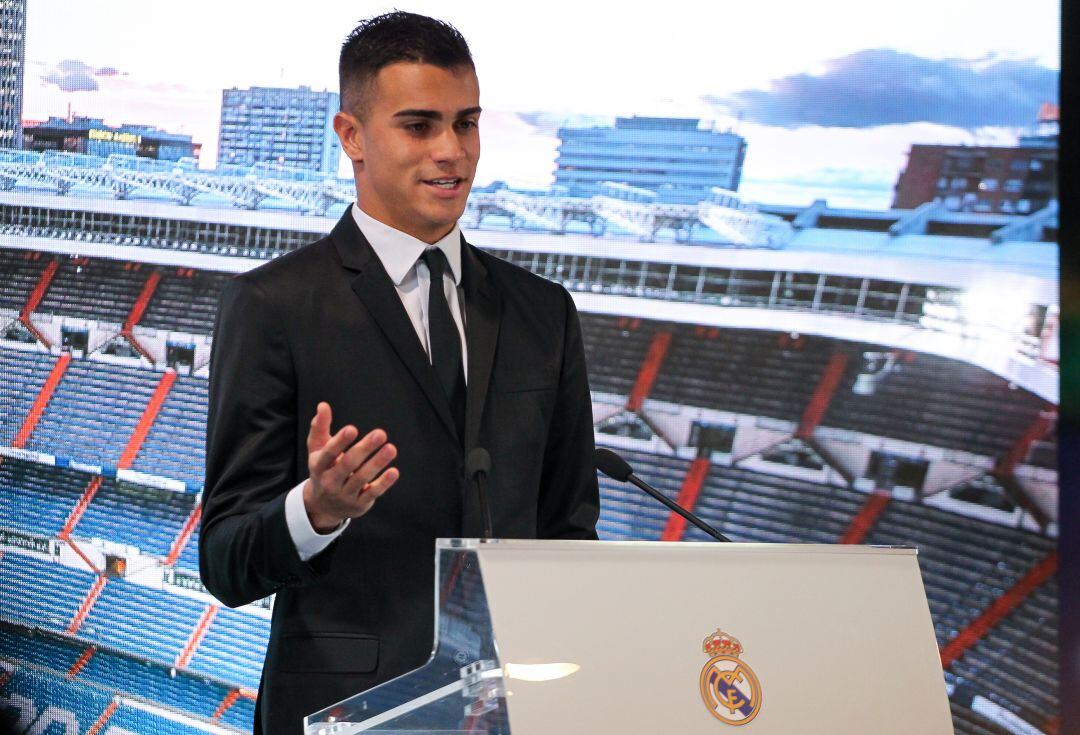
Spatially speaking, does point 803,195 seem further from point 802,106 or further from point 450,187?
point 450,187

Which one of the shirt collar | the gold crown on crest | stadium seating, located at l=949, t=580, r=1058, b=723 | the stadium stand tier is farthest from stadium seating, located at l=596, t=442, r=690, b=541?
the gold crown on crest

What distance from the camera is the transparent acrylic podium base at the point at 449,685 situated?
0.95m

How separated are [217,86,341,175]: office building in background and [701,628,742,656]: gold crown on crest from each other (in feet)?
9.03

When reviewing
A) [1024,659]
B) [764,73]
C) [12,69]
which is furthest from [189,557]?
[1024,659]

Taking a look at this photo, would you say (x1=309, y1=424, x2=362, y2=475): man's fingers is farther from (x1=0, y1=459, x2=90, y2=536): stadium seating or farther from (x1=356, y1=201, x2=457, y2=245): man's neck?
(x1=0, y1=459, x2=90, y2=536): stadium seating

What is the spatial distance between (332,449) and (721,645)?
0.41 m

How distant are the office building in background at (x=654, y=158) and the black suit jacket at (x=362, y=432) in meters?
1.87

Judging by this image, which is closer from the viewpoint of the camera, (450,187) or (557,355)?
(450,187)

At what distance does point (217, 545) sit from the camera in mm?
1293

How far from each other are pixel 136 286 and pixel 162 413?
1.60 feet

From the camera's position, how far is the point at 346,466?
1018 mm

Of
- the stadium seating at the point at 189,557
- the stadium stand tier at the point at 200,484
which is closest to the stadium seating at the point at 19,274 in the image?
the stadium stand tier at the point at 200,484

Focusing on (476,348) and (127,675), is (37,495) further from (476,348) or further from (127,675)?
(476,348)

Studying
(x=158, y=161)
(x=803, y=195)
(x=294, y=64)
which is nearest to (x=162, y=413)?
(x=158, y=161)
